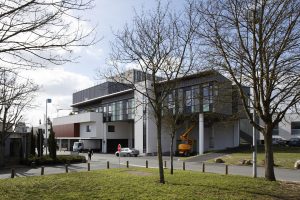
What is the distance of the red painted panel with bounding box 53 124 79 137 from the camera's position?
→ 74144mm

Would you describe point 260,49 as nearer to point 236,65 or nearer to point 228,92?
point 236,65

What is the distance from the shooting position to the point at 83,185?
1355 centimetres

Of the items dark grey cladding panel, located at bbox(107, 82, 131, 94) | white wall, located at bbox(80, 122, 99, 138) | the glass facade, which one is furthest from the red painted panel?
dark grey cladding panel, located at bbox(107, 82, 131, 94)

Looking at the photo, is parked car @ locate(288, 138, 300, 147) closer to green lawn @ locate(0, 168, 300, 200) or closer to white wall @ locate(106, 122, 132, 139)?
white wall @ locate(106, 122, 132, 139)

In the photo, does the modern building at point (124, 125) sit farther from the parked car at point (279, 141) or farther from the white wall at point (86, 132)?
the parked car at point (279, 141)

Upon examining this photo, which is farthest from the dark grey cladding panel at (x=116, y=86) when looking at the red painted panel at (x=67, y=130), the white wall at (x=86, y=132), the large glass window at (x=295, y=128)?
the large glass window at (x=295, y=128)

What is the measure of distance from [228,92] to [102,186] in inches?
360

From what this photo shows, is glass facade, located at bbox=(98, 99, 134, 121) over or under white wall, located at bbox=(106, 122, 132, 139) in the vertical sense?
over

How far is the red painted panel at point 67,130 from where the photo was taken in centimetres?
7414

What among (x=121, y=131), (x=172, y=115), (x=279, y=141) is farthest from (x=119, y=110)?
(x=172, y=115)

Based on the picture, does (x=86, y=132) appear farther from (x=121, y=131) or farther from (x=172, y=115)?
(x=172, y=115)

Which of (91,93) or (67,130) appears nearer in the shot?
(91,93)

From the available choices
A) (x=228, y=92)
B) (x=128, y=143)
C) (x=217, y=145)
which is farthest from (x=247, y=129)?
(x=228, y=92)

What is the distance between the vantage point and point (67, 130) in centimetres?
7744
